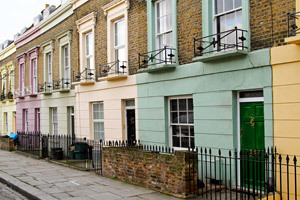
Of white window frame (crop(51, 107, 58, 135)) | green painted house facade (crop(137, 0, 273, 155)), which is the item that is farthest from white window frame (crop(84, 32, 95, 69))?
white window frame (crop(51, 107, 58, 135))

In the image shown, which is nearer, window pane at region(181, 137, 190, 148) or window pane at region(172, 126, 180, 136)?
window pane at region(181, 137, 190, 148)

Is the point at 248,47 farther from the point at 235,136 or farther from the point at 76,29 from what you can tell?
the point at 76,29

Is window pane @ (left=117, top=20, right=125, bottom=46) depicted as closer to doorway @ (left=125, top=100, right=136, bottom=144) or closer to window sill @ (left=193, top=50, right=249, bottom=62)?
doorway @ (left=125, top=100, right=136, bottom=144)

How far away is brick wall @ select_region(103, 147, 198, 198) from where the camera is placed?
7.53m

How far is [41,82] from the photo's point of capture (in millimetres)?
20703

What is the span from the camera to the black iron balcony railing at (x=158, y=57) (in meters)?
10.1

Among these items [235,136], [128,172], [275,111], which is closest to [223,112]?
[235,136]

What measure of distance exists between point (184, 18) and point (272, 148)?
4.77 metres

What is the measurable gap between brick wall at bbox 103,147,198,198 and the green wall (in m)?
1.49

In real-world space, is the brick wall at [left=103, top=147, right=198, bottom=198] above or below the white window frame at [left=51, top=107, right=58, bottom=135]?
below

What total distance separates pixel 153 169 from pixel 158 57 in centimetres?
409

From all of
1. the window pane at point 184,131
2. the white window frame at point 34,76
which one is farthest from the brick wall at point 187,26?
the white window frame at point 34,76

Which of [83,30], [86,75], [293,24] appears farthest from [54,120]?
[293,24]

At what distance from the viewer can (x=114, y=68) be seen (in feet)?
43.6
